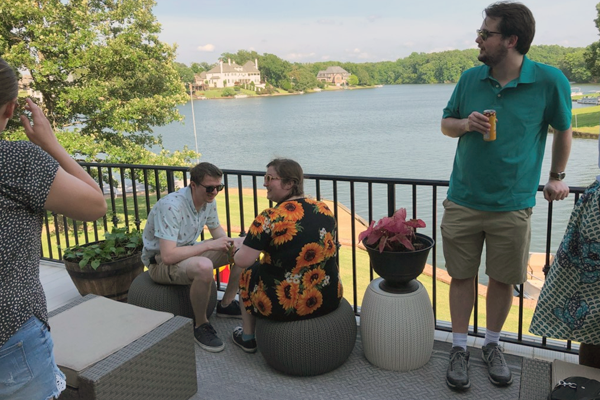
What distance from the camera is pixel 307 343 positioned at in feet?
8.49

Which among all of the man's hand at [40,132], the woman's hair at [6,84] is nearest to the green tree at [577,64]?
the man's hand at [40,132]

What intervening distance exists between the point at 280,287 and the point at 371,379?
707mm

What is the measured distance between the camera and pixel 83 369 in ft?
6.78

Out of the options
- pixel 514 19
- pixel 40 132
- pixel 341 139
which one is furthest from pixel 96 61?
pixel 341 139

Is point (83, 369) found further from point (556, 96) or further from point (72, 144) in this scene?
point (72, 144)

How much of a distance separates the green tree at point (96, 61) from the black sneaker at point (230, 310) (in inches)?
381

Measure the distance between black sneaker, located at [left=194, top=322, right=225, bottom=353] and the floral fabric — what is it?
1.81 metres

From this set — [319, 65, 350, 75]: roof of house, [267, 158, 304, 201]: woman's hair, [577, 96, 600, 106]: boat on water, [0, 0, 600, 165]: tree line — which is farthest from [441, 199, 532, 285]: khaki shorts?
[319, 65, 350, 75]: roof of house

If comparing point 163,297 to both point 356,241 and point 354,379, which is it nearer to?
point 354,379

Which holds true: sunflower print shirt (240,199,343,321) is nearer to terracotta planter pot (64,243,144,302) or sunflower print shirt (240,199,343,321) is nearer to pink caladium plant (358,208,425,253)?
pink caladium plant (358,208,425,253)

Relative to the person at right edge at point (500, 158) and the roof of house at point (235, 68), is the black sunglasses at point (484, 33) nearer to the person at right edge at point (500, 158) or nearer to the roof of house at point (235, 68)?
the person at right edge at point (500, 158)

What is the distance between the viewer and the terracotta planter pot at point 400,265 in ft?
8.49

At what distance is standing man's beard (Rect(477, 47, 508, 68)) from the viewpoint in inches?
91.8

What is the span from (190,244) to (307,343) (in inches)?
42.4
